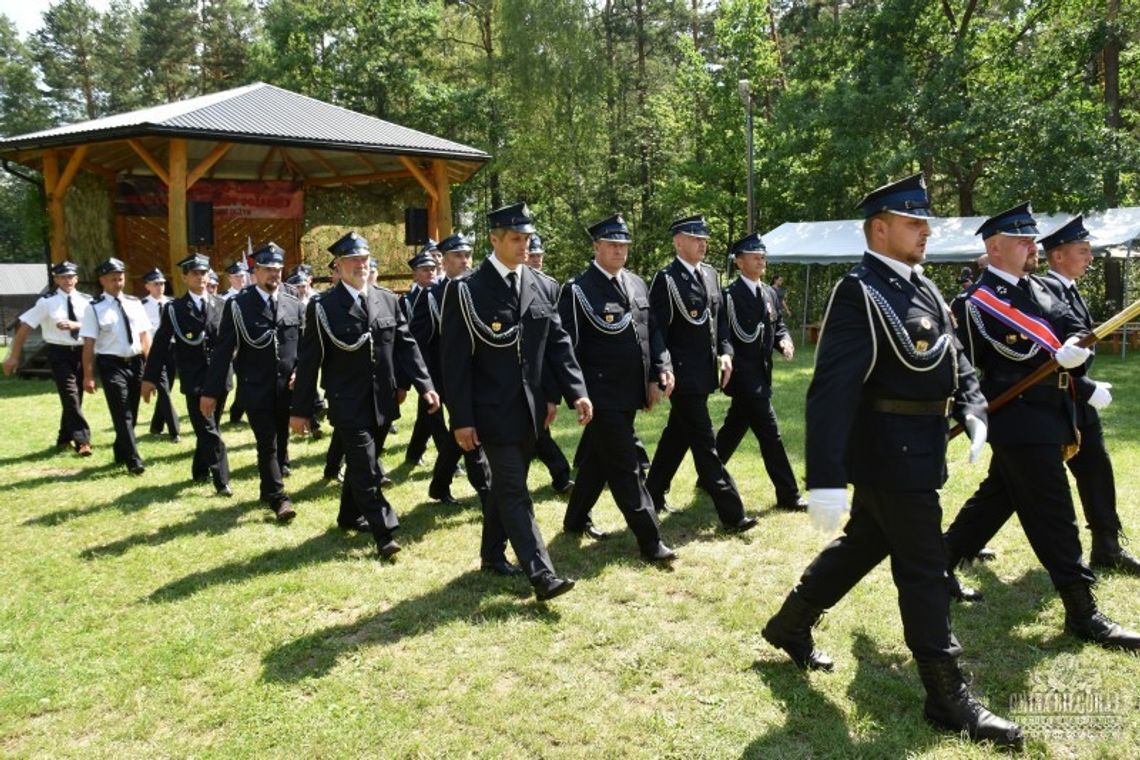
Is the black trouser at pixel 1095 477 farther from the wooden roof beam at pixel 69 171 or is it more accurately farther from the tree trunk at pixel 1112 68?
the wooden roof beam at pixel 69 171

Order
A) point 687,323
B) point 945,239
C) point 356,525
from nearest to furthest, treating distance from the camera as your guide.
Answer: point 687,323 < point 356,525 < point 945,239

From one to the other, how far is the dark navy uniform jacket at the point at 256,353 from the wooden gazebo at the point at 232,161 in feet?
31.3

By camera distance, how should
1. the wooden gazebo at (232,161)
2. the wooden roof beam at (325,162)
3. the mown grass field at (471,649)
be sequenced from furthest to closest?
the wooden roof beam at (325,162) → the wooden gazebo at (232,161) → the mown grass field at (471,649)

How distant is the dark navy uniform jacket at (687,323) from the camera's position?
589 cm

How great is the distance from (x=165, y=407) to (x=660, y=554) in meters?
6.67

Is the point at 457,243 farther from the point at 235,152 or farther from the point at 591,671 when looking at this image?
the point at 235,152

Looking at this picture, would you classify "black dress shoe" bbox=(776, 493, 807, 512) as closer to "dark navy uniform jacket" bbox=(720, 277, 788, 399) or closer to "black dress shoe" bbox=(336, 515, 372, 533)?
"dark navy uniform jacket" bbox=(720, 277, 788, 399)

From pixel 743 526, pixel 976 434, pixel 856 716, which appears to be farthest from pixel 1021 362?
pixel 743 526

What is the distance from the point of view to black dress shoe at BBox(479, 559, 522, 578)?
507 centimetres

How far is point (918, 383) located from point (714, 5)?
3891cm

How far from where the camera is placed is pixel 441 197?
19.8 metres

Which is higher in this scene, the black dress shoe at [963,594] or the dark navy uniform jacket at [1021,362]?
the dark navy uniform jacket at [1021,362]

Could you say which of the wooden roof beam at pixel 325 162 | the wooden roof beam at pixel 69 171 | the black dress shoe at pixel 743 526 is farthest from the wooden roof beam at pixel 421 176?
the black dress shoe at pixel 743 526

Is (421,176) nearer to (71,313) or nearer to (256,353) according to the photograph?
(71,313)
